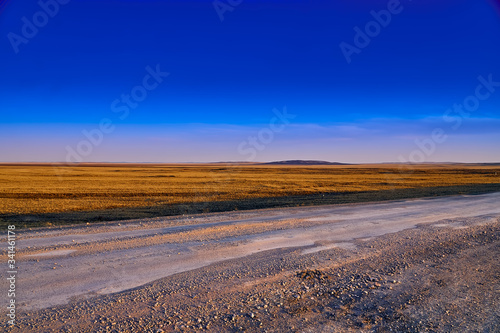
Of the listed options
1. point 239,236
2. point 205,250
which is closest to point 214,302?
point 205,250

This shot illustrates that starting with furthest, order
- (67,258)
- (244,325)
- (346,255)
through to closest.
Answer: (346,255)
(67,258)
(244,325)

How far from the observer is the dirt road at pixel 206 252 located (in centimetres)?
491

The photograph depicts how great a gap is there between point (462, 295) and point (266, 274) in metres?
3.07

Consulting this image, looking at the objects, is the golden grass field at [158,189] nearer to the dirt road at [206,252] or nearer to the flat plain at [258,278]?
the dirt road at [206,252]

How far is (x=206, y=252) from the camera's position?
718 cm

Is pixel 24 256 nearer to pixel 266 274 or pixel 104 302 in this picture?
pixel 104 302

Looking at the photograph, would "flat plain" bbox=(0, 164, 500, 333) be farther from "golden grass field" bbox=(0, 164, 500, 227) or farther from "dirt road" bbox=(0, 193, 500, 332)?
"golden grass field" bbox=(0, 164, 500, 227)

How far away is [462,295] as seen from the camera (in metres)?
5.13

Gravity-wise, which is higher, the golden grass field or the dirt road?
the dirt road

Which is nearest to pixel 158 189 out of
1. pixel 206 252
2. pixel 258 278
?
pixel 206 252

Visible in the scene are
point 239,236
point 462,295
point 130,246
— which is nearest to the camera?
point 462,295

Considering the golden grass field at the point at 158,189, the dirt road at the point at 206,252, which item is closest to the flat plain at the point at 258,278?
the dirt road at the point at 206,252

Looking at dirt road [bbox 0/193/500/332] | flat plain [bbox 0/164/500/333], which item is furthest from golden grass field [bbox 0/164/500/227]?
flat plain [bbox 0/164/500/333]

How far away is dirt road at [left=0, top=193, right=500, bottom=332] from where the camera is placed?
4.91 meters
